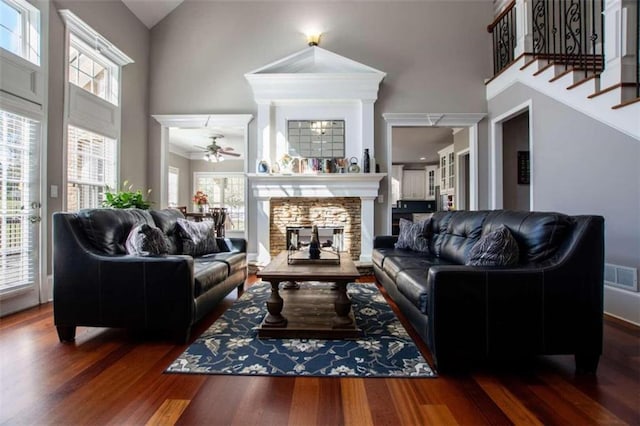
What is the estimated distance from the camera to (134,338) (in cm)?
239

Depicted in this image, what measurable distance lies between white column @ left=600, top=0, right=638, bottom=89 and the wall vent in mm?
1659

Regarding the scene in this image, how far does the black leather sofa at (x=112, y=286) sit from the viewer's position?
223cm

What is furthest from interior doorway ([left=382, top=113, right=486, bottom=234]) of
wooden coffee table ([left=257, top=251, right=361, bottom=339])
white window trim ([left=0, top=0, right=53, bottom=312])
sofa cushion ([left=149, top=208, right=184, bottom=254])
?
white window trim ([left=0, top=0, right=53, bottom=312])

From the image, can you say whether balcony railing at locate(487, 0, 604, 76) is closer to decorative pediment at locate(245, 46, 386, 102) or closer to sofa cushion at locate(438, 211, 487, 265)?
→ decorative pediment at locate(245, 46, 386, 102)

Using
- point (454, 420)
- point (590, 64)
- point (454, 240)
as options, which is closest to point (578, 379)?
point (454, 420)

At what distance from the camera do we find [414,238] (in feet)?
12.7

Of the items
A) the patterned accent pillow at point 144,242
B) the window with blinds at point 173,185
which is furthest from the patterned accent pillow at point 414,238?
the window with blinds at point 173,185

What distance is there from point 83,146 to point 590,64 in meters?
6.41

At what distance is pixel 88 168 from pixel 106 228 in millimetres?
2080

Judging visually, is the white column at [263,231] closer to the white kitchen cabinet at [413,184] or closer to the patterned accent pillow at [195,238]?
the patterned accent pillow at [195,238]

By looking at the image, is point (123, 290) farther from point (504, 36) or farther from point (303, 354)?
point (504, 36)

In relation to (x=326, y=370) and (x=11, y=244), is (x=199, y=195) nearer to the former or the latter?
(x=11, y=244)

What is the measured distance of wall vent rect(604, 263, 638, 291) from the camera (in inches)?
109

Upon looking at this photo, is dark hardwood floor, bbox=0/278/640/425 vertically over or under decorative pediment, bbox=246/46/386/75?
under
